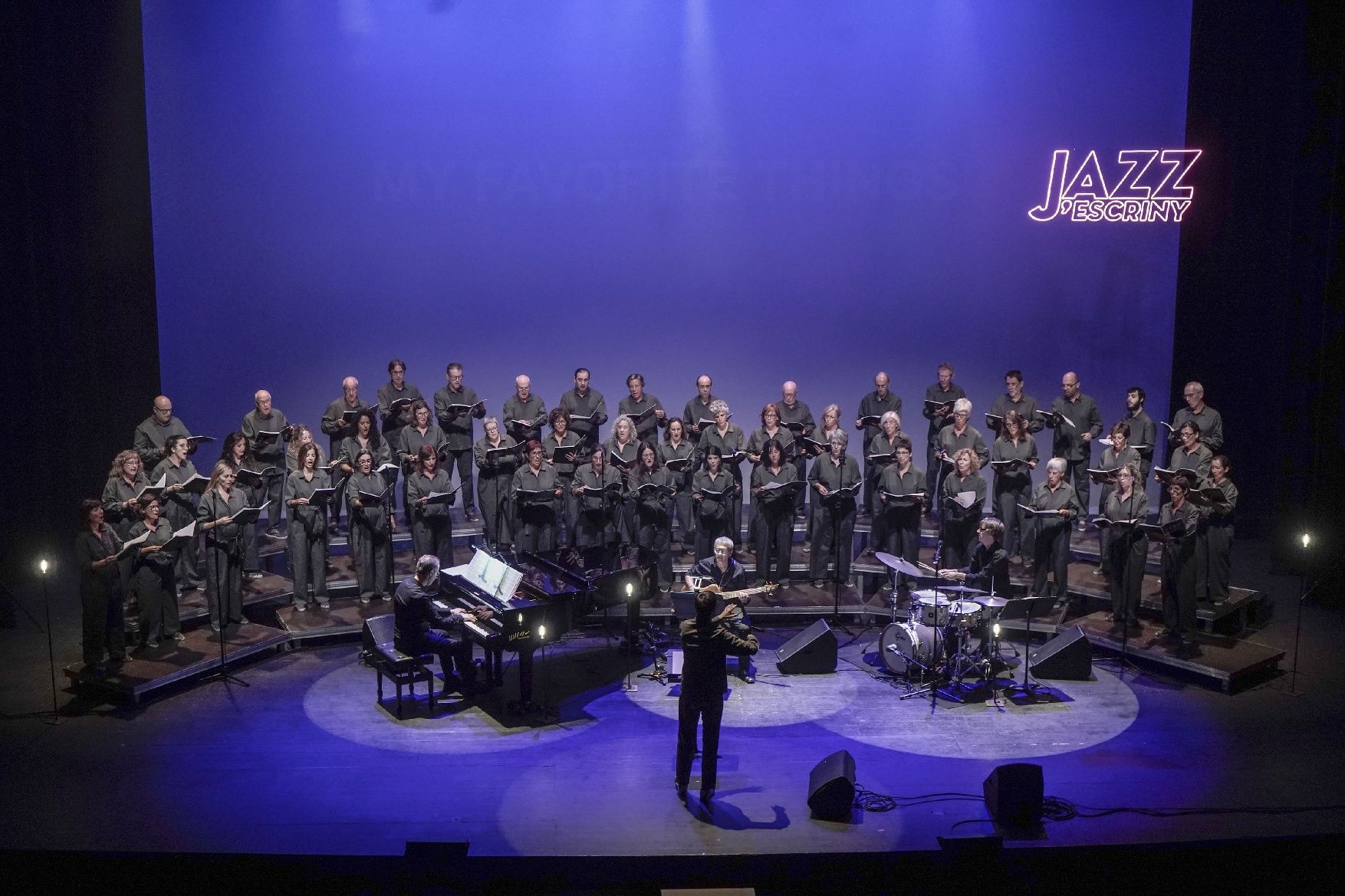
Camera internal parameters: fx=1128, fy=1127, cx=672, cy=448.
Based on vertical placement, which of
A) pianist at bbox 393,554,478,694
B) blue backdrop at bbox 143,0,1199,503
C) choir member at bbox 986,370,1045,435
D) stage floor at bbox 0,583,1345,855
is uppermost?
blue backdrop at bbox 143,0,1199,503

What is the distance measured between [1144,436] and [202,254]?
1120 centimetres

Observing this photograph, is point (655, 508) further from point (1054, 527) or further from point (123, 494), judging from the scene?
point (123, 494)

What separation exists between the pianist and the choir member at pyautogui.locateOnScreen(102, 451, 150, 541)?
107 inches

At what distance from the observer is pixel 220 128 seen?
13555 mm

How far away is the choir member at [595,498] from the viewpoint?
11602 mm

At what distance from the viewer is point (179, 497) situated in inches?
416

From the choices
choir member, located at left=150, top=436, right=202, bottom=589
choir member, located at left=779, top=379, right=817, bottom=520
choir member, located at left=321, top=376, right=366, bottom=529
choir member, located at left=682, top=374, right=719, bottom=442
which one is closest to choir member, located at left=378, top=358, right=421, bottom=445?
choir member, located at left=321, top=376, right=366, bottom=529

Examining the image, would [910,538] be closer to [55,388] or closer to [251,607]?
[251,607]

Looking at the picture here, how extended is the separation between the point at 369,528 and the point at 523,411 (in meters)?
2.36

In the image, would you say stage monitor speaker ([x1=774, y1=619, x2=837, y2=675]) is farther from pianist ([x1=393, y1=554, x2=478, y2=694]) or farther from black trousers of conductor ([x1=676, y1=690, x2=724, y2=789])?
pianist ([x1=393, y1=554, x2=478, y2=694])

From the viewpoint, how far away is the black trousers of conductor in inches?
294

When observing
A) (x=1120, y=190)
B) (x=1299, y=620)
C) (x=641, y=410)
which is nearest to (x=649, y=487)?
(x=641, y=410)

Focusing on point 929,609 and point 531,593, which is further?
point 929,609

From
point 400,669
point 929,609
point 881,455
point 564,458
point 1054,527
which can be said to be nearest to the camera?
point 400,669
